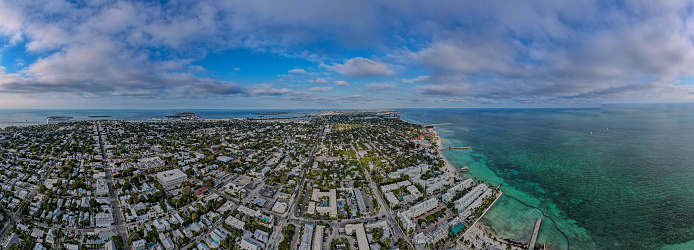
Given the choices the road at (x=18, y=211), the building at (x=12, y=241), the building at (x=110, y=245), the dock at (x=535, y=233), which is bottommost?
the dock at (x=535, y=233)

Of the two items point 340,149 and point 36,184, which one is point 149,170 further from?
point 340,149

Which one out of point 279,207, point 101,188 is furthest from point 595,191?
point 101,188

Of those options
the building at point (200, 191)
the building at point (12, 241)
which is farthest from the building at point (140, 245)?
the building at point (12, 241)

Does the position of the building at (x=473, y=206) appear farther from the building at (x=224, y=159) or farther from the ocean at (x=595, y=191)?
the building at (x=224, y=159)

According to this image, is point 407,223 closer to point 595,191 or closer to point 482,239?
point 482,239

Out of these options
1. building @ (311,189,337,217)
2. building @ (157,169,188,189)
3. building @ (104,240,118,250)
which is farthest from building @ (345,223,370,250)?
building @ (157,169,188,189)

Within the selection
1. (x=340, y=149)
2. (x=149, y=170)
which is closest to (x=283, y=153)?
(x=340, y=149)

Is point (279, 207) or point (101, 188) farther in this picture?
point (101, 188)
